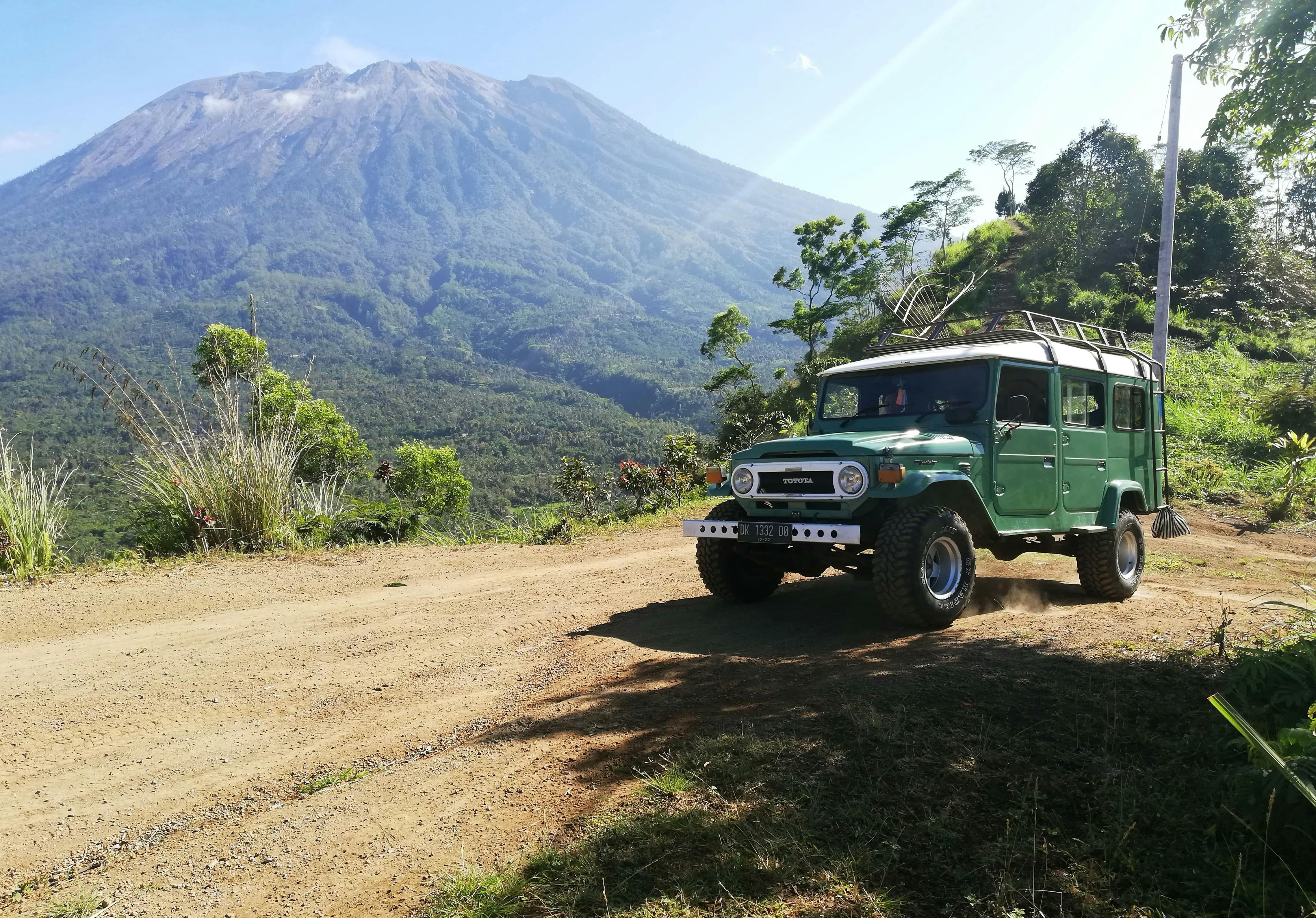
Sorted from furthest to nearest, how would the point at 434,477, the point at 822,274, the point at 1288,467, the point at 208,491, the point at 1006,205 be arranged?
the point at 1006,205
the point at 434,477
the point at 822,274
the point at 1288,467
the point at 208,491

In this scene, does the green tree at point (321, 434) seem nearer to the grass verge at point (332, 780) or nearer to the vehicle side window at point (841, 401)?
the vehicle side window at point (841, 401)

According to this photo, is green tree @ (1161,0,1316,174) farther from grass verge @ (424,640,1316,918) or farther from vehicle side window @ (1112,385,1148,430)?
grass verge @ (424,640,1316,918)

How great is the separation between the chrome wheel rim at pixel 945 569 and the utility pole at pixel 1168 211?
37.3 ft

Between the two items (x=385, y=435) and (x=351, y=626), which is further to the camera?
(x=385, y=435)

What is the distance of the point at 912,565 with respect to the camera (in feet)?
17.5

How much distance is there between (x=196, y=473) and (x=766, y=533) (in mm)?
6324

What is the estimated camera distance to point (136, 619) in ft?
19.7

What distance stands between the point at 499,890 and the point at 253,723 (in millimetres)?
2420

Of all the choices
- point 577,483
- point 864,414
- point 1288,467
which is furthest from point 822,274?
point 864,414

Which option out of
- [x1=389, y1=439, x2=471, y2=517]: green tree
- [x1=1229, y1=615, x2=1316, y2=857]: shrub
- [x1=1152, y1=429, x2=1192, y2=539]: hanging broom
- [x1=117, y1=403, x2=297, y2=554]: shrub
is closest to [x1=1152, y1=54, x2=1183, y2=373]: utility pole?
[x1=1152, y1=429, x2=1192, y2=539]: hanging broom

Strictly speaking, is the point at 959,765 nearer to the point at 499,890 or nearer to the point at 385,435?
the point at 499,890

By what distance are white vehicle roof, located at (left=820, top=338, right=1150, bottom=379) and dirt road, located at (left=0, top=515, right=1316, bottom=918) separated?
6.63ft

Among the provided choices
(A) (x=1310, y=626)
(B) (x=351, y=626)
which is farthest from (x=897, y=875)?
(B) (x=351, y=626)

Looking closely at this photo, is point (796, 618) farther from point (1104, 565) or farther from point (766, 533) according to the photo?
point (1104, 565)
